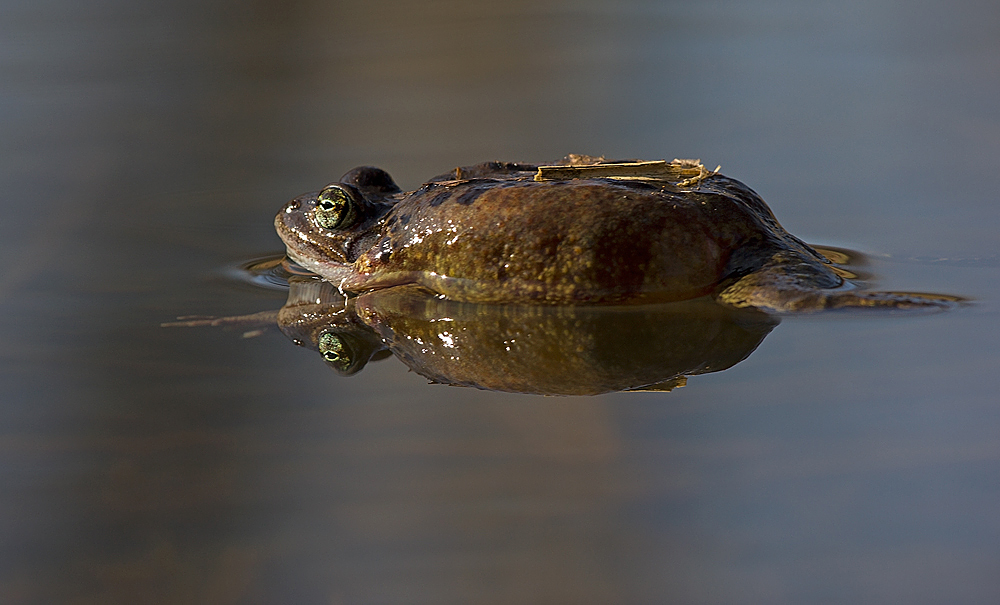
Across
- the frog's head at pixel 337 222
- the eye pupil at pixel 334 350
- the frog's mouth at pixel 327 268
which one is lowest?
the eye pupil at pixel 334 350

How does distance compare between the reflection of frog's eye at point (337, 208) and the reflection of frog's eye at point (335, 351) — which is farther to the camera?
the reflection of frog's eye at point (337, 208)

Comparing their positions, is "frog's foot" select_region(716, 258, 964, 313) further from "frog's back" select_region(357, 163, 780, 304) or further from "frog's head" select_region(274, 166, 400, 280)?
"frog's head" select_region(274, 166, 400, 280)

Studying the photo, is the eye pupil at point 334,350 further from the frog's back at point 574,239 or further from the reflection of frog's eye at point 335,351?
the frog's back at point 574,239

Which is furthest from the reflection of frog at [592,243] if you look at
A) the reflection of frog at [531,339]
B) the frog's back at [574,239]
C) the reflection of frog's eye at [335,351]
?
the reflection of frog's eye at [335,351]

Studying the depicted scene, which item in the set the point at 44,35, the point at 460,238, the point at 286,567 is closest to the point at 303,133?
the point at 460,238

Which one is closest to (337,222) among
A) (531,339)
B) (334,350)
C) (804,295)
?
(334,350)

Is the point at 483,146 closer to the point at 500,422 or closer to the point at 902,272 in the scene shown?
the point at 902,272

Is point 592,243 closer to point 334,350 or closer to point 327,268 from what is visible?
point 334,350
